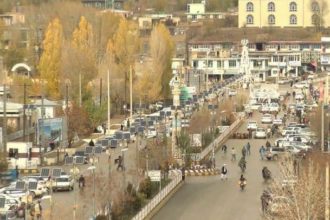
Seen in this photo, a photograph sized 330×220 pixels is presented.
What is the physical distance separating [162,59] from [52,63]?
5.31 m

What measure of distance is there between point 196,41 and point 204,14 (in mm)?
12246

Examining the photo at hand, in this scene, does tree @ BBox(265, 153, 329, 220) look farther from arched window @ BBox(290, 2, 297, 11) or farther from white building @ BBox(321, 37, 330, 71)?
arched window @ BBox(290, 2, 297, 11)

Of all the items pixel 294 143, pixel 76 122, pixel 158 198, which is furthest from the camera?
pixel 76 122

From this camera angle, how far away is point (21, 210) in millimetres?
13625

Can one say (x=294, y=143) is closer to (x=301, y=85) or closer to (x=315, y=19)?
(x=301, y=85)

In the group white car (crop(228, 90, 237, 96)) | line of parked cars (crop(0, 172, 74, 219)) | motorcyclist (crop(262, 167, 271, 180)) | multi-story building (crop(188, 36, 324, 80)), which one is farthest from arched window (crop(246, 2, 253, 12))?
line of parked cars (crop(0, 172, 74, 219))

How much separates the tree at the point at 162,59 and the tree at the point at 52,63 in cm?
348

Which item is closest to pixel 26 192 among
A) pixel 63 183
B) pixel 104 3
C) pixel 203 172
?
pixel 63 183

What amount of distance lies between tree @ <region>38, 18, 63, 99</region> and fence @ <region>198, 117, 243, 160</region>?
5267 millimetres


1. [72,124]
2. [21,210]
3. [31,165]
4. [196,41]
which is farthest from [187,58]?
[21,210]

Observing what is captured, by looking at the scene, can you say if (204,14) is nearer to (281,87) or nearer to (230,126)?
(281,87)

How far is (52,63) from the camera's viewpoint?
31.3 meters

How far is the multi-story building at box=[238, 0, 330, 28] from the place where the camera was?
57812mm

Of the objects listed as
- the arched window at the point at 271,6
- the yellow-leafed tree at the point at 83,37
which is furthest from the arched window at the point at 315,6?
the yellow-leafed tree at the point at 83,37
